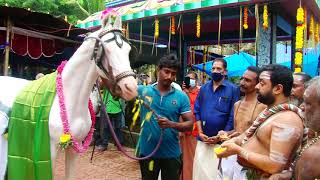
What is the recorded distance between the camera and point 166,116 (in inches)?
142

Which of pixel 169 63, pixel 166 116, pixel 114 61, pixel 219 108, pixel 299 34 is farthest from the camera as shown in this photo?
pixel 299 34

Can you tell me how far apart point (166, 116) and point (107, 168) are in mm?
3878

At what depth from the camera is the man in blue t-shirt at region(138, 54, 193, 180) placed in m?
3.56

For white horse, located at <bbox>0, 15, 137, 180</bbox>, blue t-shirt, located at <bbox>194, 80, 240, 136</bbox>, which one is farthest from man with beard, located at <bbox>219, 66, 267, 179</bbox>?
white horse, located at <bbox>0, 15, 137, 180</bbox>

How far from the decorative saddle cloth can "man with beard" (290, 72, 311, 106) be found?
2377 millimetres

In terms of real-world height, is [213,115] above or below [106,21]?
below

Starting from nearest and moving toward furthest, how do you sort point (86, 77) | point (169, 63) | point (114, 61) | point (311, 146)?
point (311, 146)
point (114, 61)
point (86, 77)
point (169, 63)

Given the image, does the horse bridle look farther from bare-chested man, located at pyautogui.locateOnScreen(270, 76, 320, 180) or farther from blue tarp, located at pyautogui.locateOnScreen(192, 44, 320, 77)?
blue tarp, located at pyautogui.locateOnScreen(192, 44, 320, 77)

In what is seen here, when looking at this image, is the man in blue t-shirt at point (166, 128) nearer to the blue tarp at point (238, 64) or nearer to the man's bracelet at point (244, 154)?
the man's bracelet at point (244, 154)

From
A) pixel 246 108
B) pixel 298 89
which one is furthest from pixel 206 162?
pixel 298 89

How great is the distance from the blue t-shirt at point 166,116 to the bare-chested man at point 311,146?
5.79 feet

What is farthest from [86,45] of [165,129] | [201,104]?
[201,104]

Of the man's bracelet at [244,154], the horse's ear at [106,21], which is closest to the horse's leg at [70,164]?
the horse's ear at [106,21]

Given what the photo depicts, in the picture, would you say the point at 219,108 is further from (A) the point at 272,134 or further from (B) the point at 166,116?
(A) the point at 272,134
